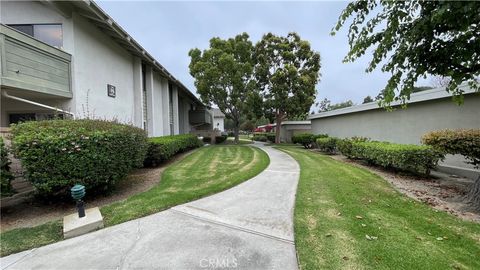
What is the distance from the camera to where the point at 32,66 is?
246 inches

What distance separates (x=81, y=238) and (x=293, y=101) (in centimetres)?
2162

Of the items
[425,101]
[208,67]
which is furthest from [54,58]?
[208,67]

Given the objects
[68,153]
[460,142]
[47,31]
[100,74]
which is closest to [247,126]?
[100,74]

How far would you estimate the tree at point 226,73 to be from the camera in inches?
826

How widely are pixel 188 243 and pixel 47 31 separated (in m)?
8.90

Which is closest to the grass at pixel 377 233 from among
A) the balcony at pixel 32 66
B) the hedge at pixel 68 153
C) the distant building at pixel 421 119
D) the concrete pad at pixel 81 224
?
the concrete pad at pixel 81 224

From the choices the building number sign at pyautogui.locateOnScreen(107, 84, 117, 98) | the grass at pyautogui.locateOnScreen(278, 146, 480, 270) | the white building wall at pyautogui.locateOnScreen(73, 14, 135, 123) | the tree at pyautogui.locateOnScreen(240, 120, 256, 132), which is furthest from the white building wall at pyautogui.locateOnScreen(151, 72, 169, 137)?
the tree at pyautogui.locateOnScreen(240, 120, 256, 132)

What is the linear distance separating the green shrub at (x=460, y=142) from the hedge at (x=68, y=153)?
29.0ft

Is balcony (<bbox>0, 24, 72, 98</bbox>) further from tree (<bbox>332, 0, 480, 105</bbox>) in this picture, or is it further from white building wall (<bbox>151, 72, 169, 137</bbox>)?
tree (<bbox>332, 0, 480, 105</bbox>)

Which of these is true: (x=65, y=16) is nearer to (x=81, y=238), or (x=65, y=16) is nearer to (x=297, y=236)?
(x=81, y=238)

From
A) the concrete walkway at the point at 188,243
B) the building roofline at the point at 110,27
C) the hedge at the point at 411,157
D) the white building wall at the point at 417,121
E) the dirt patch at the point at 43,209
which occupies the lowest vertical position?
the concrete walkway at the point at 188,243

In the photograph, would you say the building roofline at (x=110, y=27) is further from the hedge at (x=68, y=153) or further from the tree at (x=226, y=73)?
the tree at (x=226, y=73)

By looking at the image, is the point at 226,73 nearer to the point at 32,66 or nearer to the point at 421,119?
the point at 421,119

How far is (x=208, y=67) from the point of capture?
830 inches
